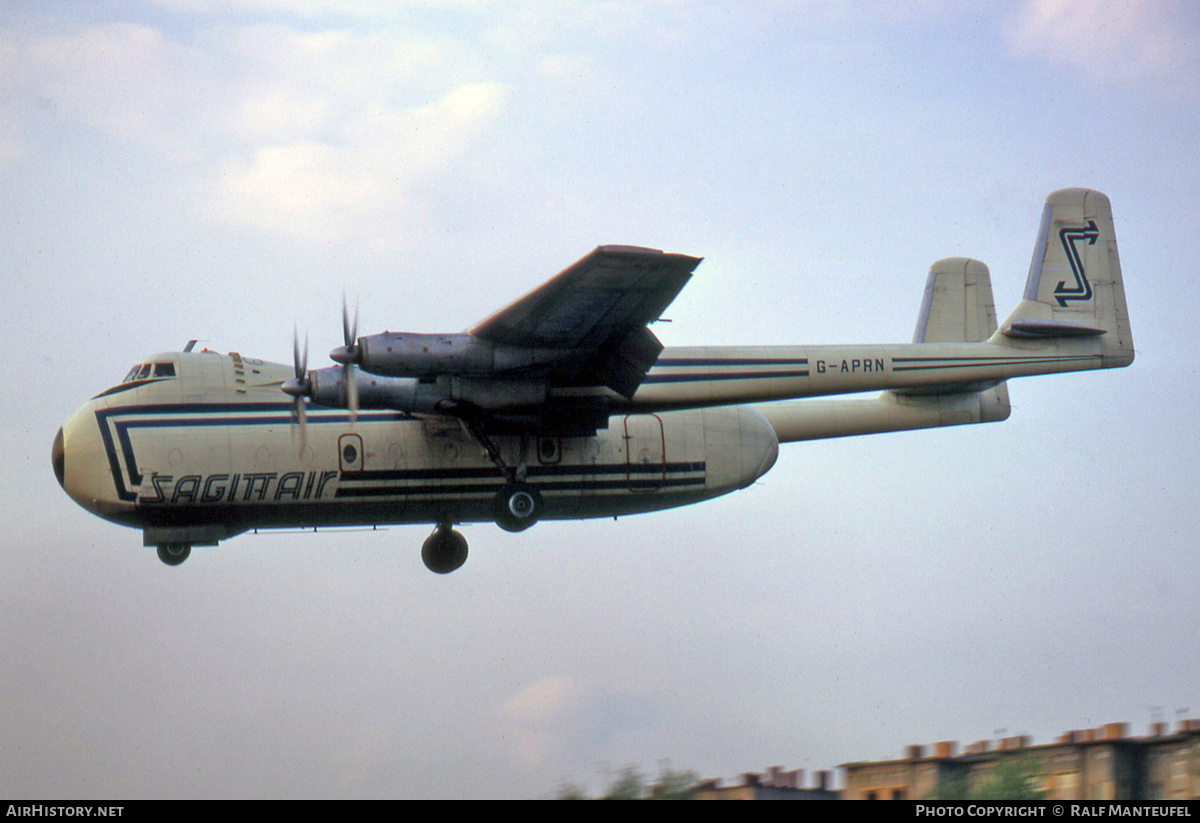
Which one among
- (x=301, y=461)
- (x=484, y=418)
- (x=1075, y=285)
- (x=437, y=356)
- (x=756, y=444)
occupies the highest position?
(x=1075, y=285)

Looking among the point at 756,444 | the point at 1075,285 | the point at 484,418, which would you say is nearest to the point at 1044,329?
the point at 1075,285

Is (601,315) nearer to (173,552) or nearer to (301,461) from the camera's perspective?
(301,461)

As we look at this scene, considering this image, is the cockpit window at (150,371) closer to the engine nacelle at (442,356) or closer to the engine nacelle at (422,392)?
the engine nacelle at (422,392)

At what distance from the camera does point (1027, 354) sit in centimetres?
2691

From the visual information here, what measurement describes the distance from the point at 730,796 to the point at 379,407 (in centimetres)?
2058

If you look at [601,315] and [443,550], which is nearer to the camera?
[601,315]

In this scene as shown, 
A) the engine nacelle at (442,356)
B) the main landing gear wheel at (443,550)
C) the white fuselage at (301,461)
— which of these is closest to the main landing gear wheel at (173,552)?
the white fuselage at (301,461)

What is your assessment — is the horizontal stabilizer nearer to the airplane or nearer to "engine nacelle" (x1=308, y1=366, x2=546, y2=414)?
the airplane

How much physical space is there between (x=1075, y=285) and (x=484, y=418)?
1324 cm

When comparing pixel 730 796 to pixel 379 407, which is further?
pixel 730 796

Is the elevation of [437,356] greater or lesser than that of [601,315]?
lesser

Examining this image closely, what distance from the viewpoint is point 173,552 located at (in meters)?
25.4
